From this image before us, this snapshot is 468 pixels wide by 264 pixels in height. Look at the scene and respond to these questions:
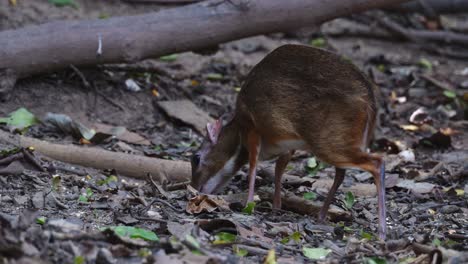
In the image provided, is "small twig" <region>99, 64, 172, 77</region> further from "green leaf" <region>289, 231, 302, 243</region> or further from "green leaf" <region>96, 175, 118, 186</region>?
"green leaf" <region>289, 231, 302, 243</region>

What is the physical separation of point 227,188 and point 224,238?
1971 millimetres

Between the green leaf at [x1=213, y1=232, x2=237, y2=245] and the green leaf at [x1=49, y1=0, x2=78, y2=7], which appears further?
the green leaf at [x1=49, y1=0, x2=78, y2=7]

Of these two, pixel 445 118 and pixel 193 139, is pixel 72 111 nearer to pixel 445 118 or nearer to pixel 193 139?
pixel 193 139

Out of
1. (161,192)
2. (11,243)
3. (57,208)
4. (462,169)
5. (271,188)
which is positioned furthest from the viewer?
(462,169)

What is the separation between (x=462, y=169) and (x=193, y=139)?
244 centimetres

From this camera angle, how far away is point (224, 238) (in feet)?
15.6

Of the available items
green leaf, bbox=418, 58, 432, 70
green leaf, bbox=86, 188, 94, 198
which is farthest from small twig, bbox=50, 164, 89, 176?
green leaf, bbox=418, 58, 432, 70

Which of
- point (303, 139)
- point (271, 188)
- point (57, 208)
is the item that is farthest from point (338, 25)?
point (57, 208)

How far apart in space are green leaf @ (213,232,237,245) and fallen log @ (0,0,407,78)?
3.15m

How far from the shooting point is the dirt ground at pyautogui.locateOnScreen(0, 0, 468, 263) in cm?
433

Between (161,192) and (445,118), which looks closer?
(161,192)

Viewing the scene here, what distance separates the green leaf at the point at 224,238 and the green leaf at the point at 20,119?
2922mm

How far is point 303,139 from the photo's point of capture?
561cm

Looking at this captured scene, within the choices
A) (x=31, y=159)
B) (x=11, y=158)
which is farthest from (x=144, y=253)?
(x=31, y=159)
